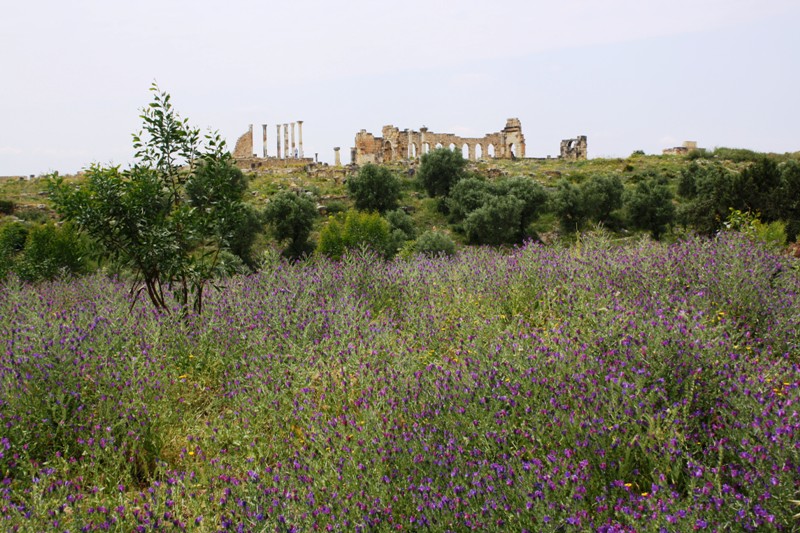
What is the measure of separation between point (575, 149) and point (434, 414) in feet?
188

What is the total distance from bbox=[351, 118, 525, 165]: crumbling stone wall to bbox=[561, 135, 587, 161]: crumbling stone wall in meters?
3.96

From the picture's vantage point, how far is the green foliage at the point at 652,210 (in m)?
30.0

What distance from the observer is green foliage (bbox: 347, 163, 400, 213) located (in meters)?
34.1

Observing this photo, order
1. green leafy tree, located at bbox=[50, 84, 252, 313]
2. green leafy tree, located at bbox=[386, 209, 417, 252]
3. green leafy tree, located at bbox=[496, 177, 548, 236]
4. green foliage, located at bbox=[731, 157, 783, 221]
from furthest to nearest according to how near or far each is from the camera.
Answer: green leafy tree, located at bbox=[496, 177, 548, 236] < green leafy tree, located at bbox=[386, 209, 417, 252] < green foliage, located at bbox=[731, 157, 783, 221] < green leafy tree, located at bbox=[50, 84, 252, 313]

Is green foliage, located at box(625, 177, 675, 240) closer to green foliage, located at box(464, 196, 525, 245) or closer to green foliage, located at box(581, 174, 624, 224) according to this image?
green foliage, located at box(581, 174, 624, 224)

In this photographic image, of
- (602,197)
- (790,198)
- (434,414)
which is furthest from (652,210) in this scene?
(434,414)

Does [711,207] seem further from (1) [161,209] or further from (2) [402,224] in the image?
(1) [161,209]

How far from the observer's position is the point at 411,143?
5838 centimetres

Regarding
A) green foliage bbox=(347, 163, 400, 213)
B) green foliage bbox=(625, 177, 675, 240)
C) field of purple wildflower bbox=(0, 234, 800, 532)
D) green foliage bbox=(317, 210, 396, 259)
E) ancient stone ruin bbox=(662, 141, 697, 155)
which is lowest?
field of purple wildflower bbox=(0, 234, 800, 532)

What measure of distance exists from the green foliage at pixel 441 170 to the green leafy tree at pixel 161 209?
30377 mm

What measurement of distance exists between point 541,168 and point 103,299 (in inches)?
1690

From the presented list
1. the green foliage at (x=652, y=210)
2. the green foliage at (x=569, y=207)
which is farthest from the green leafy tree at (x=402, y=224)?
the green foliage at (x=652, y=210)

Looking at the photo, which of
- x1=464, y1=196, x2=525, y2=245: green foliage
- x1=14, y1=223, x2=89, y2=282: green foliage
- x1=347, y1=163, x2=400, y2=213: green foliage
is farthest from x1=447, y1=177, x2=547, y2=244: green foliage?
x1=14, y1=223, x2=89, y2=282: green foliage

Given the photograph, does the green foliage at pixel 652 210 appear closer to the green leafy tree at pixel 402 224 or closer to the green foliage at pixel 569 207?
the green foliage at pixel 569 207
